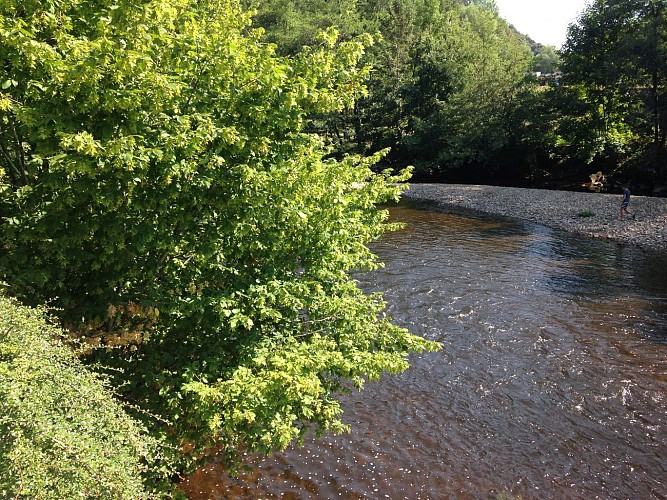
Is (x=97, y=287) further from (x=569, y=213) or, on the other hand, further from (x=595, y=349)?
(x=569, y=213)

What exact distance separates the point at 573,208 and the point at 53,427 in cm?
3440

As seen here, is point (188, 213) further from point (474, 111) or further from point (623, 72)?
point (474, 111)

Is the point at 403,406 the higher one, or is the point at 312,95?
the point at 312,95

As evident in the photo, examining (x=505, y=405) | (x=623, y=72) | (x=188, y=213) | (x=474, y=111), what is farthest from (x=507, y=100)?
(x=188, y=213)

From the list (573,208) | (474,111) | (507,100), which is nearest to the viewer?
(573,208)

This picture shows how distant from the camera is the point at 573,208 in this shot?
3247cm

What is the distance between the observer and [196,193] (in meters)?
6.33

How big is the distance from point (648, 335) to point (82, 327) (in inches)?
614

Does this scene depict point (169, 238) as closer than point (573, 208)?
Yes

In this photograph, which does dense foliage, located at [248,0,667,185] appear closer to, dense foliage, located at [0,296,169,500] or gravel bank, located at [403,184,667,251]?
gravel bank, located at [403,184,667,251]

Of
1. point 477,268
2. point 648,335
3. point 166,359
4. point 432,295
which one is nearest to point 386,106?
point 477,268

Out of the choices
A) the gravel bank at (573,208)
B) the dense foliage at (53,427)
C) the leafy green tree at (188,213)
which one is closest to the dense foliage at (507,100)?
the gravel bank at (573,208)

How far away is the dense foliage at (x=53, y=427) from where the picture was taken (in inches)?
165

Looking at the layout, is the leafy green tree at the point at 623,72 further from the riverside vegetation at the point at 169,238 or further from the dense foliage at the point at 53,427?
the dense foliage at the point at 53,427
